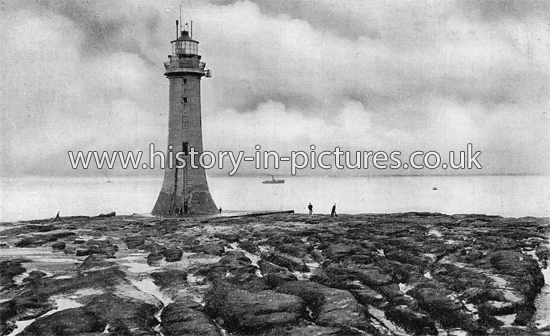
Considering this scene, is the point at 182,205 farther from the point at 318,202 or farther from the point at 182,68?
the point at 318,202

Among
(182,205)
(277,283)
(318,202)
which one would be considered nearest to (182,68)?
(182,205)

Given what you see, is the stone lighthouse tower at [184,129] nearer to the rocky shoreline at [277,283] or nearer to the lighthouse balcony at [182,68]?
the lighthouse balcony at [182,68]

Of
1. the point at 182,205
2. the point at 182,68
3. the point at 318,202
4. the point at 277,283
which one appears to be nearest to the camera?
the point at 277,283

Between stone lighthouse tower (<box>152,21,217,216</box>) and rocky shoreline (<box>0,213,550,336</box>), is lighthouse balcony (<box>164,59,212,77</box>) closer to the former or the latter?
stone lighthouse tower (<box>152,21,217,216</box>)

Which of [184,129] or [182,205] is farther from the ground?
[184,129]

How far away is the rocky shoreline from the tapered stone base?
7537mm

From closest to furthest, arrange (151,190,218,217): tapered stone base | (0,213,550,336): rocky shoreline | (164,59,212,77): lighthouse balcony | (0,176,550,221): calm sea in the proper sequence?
1. (0,213,550,336): rocky shoreline
2. (164,59,212,77): lighthouse balcony
3. (151,190,218,217): tapered stone base
4. (0,176,550,221): calm sea

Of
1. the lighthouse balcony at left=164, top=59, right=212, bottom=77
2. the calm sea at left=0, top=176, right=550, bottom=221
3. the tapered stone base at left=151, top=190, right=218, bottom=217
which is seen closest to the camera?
the lighthouse balcony at left=164, top=59, right=212, bottom=77

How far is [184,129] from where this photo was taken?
93.8 ft

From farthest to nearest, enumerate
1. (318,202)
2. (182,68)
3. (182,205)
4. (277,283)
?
1. (318,202)
2. (182,205)
3. (182,68)
4. (277,283)

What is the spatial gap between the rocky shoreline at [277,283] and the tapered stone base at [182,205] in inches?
297

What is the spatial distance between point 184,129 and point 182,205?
4.34 meters

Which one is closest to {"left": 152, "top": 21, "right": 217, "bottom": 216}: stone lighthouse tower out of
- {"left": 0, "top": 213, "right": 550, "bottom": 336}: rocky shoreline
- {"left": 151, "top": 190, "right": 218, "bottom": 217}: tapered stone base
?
{"left": 151, "top": 190, "right": 218, "bottom": 217}: tapered stone base

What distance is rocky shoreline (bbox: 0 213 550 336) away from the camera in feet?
32.1
